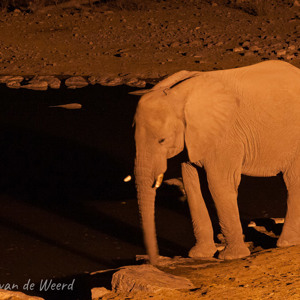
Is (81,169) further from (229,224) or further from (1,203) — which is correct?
(229,224)

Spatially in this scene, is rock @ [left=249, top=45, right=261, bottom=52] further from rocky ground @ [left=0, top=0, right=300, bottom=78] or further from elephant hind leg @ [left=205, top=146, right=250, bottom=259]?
elephant hind leg @ [left=205, top=146, right=250, bottom=259]

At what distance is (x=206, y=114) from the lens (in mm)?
5680

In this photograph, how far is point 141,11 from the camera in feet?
59.4

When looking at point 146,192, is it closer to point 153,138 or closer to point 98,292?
point 153,138

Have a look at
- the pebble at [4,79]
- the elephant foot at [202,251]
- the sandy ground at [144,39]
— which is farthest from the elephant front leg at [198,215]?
the pebble at [4,79]

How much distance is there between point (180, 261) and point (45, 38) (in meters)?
11.2

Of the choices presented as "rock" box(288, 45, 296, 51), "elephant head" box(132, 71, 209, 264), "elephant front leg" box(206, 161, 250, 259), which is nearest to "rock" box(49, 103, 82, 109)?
"rock" box(288, 45, 296, 51)

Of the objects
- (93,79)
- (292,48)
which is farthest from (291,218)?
(292,48)

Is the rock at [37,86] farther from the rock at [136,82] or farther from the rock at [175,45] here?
the rock at [175,45]

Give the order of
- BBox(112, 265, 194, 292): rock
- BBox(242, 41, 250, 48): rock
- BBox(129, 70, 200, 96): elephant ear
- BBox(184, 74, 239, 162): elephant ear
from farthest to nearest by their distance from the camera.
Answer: BBox(242, 41, 250, 48): rock < BBox(129, 70, 200, 96): elephant ear < BBox(184, 74, 239, 162): elephant ear < BBox(112, 265, 194, 292): rock

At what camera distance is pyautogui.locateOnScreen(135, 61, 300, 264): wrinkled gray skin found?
5.57m

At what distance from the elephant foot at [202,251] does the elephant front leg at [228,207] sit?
0.50 feet

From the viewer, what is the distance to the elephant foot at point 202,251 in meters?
6.17

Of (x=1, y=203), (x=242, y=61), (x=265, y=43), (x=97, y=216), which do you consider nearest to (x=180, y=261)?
(x=97, y=216)
